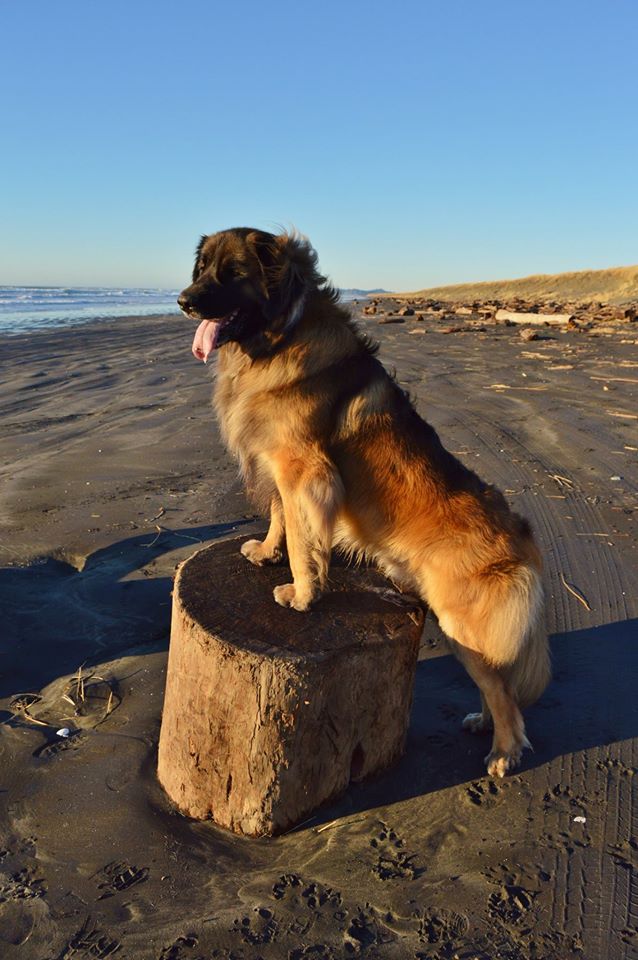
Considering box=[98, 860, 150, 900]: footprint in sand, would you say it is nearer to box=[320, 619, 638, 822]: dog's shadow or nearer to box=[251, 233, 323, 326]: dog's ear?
box=[320, 619, 638, 822]: dog's shadow

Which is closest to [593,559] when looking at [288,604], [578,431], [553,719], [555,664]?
[555,664]

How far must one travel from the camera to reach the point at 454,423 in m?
8.94

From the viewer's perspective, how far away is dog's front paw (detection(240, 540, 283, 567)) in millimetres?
3770

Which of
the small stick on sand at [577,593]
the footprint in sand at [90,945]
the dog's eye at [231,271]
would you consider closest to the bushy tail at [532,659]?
the small stick on sand at [577,593]

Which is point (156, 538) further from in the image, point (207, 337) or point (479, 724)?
point (479, 724)

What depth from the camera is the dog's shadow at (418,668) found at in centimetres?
324

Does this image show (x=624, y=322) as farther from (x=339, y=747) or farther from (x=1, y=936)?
(x=1, y=936)

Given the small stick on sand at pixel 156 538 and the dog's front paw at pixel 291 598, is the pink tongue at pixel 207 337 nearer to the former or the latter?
the dog's front paw at pixel 291 598

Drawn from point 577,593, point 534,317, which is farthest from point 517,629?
point 534,317

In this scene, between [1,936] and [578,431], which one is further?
[578,431]

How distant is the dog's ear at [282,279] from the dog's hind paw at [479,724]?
2189 millimetres

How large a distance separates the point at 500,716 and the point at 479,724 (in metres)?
0.32

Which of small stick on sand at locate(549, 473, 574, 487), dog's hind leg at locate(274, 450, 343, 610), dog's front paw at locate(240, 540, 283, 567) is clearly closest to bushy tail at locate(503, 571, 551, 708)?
dog's hind leg at locate(274, 450, 343, 610)

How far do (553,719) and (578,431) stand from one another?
5.58 m
